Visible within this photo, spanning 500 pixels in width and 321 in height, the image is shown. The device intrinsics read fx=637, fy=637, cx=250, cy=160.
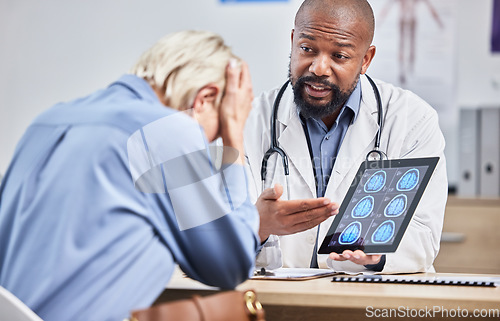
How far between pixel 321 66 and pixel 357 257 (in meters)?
0.66

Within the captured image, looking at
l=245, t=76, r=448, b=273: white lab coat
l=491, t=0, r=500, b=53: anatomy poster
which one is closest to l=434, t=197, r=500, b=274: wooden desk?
l=491, t=0, r=500, b=53: anatomy poster

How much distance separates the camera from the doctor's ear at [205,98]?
4.34 ft

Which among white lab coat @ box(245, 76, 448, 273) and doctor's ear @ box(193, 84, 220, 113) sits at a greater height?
doctor's ear @ box(193, 84, 220, 113)

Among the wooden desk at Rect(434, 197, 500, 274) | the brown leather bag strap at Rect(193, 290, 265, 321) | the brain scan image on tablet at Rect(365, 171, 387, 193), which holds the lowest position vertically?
the wooden desk at Rect(434, 197, 500, 274)

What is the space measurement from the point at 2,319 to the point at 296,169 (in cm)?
104

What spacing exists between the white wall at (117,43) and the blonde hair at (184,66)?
69.1 inches

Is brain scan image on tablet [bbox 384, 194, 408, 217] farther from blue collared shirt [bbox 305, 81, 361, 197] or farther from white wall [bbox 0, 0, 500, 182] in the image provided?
white wall [bbox 0, 0, 500, 182]

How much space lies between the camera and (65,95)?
11.3 feet

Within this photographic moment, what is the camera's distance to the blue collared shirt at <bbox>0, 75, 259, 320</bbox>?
1.13m

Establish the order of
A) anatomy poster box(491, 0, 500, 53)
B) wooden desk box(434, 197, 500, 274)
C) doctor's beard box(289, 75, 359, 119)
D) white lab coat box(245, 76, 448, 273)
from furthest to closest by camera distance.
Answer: anatomy poster box(491, 0, 500, 53), wooden desk box(434, 197, 500, 274), doctor's beard box(289, 75, 359, 119), white lab coat box(245, 76, 448, 273)

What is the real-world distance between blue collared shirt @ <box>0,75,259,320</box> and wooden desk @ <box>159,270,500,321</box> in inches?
6.1

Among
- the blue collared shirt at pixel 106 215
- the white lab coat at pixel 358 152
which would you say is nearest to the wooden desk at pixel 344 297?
the blue collared shirt at pixel 106 215

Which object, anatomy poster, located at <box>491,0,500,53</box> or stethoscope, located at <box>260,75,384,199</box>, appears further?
anatomy poster, located at <box>491,0,500,53</box>

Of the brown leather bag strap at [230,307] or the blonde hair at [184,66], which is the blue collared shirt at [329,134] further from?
the brown leather bag strap at [230,307]
